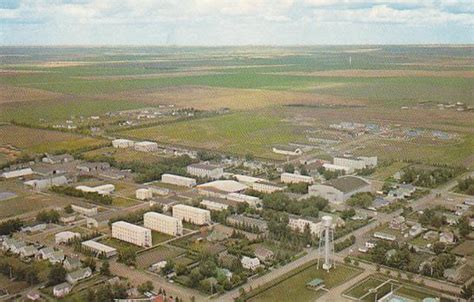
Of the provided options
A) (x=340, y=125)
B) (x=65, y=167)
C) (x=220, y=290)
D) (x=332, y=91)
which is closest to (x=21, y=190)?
(x=65, y=167)

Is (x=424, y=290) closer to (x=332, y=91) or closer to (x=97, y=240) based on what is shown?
(x=97, y=240)

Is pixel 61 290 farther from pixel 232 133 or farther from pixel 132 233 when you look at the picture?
pixel 232 133

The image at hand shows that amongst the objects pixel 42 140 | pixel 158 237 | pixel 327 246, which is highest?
pixel 327 246

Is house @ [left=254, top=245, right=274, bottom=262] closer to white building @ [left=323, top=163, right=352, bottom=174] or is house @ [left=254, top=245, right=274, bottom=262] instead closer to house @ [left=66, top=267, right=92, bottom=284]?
house @ [left=66, top=267, right=92, bottom=284]

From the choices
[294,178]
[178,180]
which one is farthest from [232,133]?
[294,178]

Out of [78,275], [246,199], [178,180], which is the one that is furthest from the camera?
[178,180]

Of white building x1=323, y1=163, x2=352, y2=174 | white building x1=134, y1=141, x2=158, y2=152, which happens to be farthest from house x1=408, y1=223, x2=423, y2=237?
white building x1=134, y1=141, x2=158, y2=152

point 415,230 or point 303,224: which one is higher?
point 303,224
